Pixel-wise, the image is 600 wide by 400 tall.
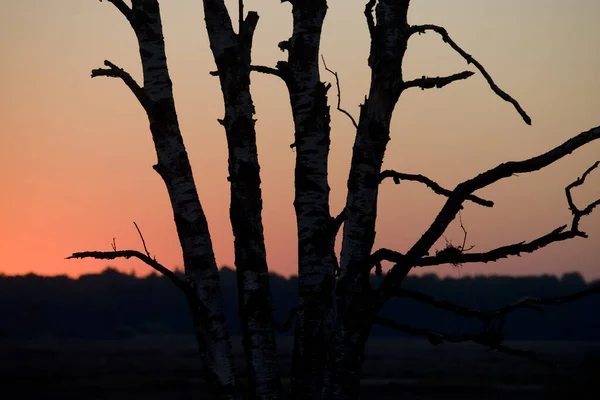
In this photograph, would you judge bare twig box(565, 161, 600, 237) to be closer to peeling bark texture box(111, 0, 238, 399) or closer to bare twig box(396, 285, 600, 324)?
bare twig box(396, 285, 600, 324)

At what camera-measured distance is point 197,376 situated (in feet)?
339

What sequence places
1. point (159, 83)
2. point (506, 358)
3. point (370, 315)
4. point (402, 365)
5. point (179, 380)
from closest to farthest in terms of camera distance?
point (370, 315)
point (159, 83)
point (179, 380)
point (402, 365)
point (506, 358)

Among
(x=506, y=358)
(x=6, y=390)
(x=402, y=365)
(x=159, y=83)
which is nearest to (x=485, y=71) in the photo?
(x=159, y=83)

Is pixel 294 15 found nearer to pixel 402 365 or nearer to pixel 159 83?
pixel 159 83

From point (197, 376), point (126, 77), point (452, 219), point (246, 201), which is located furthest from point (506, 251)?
point (197, 376)

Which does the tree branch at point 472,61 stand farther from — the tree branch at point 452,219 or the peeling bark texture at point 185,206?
the peeling bark texture at point 185,206

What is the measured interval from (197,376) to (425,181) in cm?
9599

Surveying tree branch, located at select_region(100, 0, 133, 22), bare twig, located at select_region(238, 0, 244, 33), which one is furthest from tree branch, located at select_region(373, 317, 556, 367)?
tree branch, located at select_region(100, 0, 133, 22)

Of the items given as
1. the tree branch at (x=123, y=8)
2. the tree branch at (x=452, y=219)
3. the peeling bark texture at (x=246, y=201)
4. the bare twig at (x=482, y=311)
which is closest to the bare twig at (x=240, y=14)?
the peeling bark texture at (x=246, y=201)

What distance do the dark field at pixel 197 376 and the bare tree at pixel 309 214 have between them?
63.7 m

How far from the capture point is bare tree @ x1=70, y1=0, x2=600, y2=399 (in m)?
9.05

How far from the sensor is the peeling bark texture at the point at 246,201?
9.38m

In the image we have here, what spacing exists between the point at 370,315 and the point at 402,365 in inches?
4980

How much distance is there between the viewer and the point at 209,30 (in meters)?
9.84
